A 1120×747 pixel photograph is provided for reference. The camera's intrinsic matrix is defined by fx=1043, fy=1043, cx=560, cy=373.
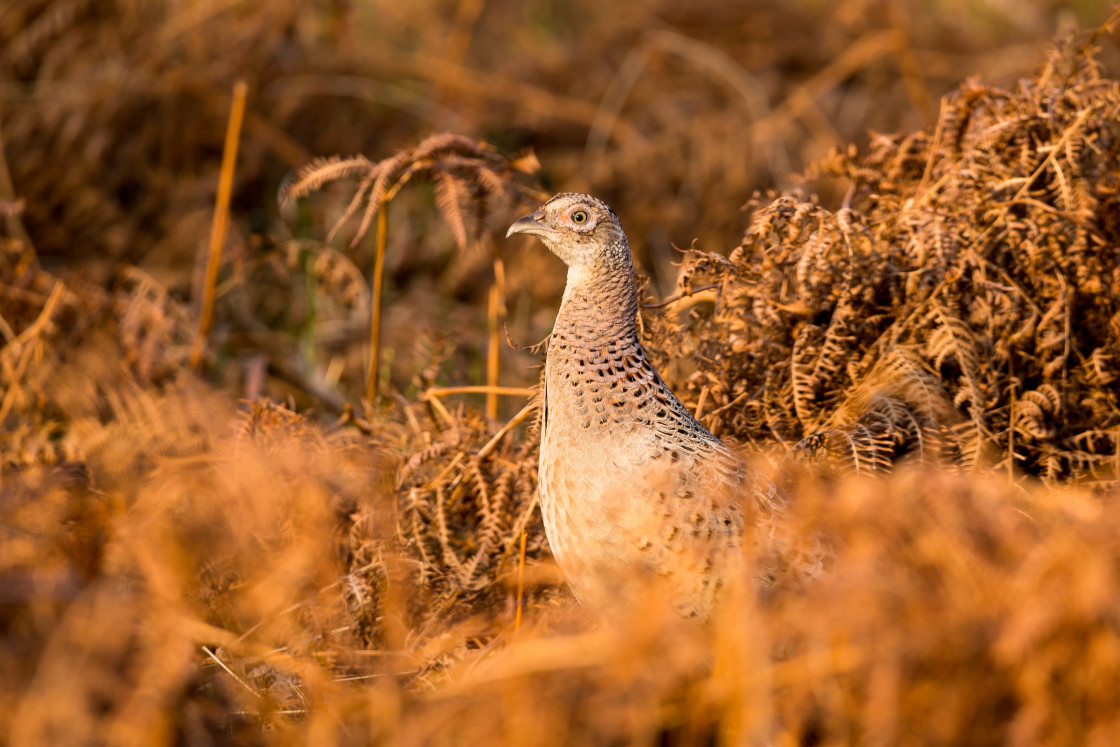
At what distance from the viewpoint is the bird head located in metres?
3.42

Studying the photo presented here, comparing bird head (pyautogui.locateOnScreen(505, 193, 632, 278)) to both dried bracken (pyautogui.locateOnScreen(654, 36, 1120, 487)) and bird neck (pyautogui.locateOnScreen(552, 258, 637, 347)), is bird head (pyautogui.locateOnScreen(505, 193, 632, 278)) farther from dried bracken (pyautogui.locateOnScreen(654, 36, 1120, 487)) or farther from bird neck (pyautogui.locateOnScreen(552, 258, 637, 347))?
dried bracken (pyautogui.locateOnScreen(654, 36, 1120, 487))

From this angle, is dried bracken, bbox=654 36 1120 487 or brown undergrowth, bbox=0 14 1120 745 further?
dried bracken, bbox=654 36 1120 487

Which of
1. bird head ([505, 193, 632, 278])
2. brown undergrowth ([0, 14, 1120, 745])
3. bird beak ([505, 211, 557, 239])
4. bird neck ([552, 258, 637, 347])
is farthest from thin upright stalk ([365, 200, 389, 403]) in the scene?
bird neck ([552, 258, 637, 347])

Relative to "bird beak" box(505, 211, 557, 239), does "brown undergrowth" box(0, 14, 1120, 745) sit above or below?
below

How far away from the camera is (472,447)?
401cm

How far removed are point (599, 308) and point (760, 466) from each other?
709 mm

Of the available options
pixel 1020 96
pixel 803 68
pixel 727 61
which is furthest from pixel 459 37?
pixel 1020 96

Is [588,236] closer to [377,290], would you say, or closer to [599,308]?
[599,308]

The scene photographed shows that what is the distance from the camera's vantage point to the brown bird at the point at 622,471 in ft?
9.79

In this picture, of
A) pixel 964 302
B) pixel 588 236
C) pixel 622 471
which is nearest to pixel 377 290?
pixel 588 236

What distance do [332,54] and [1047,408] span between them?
7631mm

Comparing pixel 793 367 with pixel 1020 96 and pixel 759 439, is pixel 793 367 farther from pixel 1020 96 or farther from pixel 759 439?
pixel 1020 96

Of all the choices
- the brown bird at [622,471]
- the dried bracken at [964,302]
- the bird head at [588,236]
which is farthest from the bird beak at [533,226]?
the dried bracken at [964,302]

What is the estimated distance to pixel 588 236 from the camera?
3.43 meters
